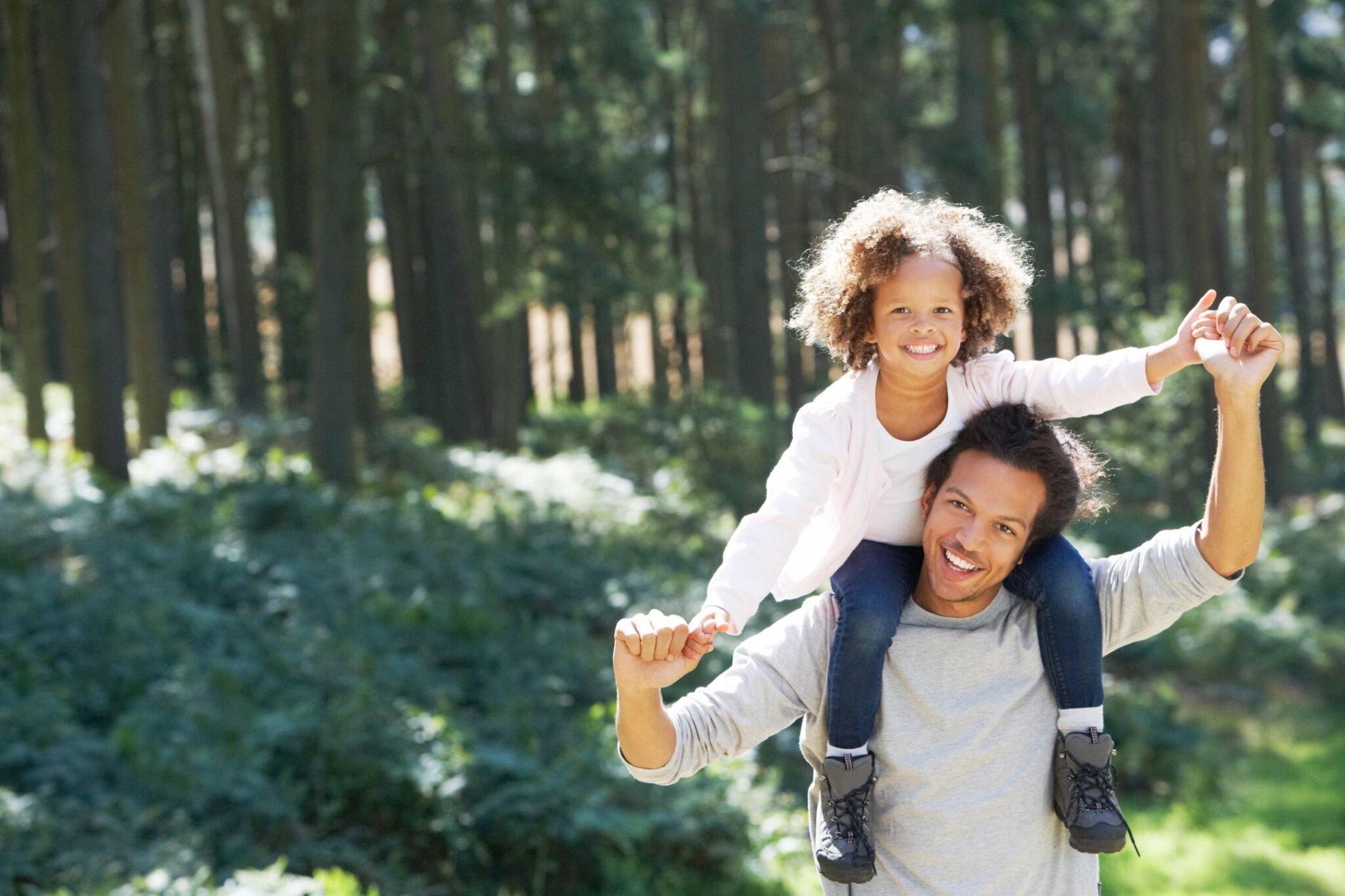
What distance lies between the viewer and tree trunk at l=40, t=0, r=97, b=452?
43.7 ft

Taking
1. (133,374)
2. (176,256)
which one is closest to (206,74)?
(133,374)

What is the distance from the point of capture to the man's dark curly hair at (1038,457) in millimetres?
2920

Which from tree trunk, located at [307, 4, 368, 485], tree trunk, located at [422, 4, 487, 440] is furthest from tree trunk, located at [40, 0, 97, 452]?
tree trunk, located at [422, 4, 487, 440]

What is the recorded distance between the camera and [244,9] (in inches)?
995

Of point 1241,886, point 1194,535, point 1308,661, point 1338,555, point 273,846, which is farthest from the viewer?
point 1338,555

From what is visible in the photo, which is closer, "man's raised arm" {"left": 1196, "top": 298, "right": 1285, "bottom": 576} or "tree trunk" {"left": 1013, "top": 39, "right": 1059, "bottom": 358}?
"man's raised arm" {"left": 1196, "top": 298, "right": 1285, "bottom": 576}

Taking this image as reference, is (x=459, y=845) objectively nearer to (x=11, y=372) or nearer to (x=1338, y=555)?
(x=1338, y=555)

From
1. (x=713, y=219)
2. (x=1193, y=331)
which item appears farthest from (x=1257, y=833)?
(x=713, y=219)

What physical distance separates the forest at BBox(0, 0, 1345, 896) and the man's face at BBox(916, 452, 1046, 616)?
566mm

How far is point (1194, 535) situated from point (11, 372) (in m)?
24.0

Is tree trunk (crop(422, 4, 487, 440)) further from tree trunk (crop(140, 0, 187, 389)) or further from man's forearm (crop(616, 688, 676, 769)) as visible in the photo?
man's forearm (crop(616, 688, 676, 769))

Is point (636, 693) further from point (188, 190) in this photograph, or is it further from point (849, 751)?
point (188, 190)

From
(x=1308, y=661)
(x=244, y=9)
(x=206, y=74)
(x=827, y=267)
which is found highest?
(x=244, y=9)

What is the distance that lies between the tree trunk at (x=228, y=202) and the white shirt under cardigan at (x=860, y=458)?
16.9 metres
